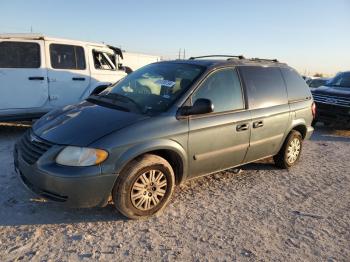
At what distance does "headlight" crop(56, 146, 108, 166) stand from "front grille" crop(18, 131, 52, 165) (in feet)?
0.74

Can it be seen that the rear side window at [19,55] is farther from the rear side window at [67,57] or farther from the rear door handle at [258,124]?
the rear door handle at [258,124]

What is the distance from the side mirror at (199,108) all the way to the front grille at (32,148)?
1511 mm

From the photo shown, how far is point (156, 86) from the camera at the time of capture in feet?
14.9

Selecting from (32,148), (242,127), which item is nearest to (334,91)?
(242,127)

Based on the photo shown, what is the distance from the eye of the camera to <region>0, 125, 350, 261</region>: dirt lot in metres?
3.26

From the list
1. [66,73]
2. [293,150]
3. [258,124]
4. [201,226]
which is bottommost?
[201,226]

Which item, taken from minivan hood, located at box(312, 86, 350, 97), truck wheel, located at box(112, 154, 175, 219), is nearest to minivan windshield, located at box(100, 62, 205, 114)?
truck wheel, located at box(112, 154, 175, 219)

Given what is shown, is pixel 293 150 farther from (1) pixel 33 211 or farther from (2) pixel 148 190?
(1) pixel 33 211

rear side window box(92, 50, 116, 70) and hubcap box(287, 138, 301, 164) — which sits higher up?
rear side window box(92, 50, 116, 70)

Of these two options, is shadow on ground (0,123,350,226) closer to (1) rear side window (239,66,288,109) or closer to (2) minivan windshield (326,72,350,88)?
(1) rear side window (239,66,288,109)

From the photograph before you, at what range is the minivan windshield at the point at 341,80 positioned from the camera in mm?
10767

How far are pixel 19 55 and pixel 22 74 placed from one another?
0.37 metres

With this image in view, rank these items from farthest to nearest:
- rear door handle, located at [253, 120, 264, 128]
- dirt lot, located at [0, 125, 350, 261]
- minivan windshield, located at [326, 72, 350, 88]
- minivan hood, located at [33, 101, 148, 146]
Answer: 1. minivan windshield, located at [326, 72, 350, 88]
2. rear door handle, located at [253, 120, 264, 128]
3. minivan hood, located at [33, 101, 148, 146]
4. dirt lot, located at [0, 125, 350, 261]

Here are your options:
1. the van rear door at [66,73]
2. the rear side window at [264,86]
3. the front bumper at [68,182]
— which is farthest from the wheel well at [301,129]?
the van rear door at [66,73]
